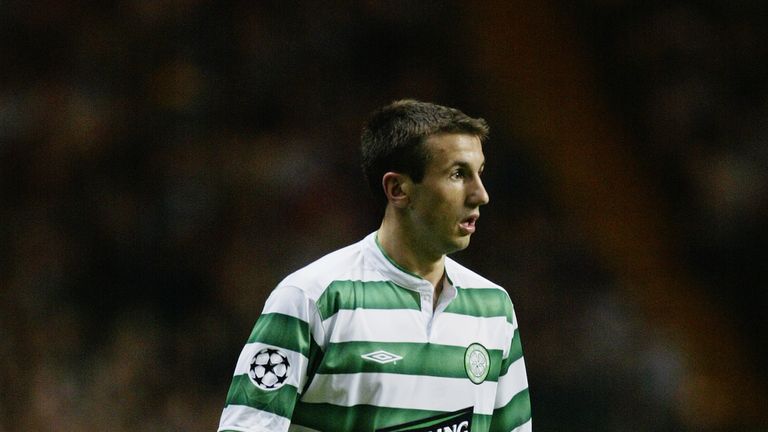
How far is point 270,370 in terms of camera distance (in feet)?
8.05

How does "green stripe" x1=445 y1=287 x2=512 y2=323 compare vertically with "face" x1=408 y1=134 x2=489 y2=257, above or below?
below

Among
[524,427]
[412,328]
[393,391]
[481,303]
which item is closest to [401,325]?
[412,328]

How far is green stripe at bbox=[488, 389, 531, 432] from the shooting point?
280 cm

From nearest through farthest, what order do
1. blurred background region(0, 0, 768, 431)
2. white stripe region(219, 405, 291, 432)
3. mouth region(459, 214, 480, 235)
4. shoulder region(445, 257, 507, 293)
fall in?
white stripe region(219, 405, 291, 432) → mouth region(459, 214, 480, 235) → shoulder region(445, 257, 507, 293) → blurred background region(0, 0, 768, 431)

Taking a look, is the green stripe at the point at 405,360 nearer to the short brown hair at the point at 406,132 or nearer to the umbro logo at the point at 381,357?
the umbro logo at the point at 381,357

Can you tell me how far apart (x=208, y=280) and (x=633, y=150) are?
217 cm

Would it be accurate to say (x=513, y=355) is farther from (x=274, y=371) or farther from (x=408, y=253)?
(x=274, y=371)

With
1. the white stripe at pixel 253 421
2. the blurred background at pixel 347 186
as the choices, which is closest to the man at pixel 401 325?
the white stripe at pixel 253 421

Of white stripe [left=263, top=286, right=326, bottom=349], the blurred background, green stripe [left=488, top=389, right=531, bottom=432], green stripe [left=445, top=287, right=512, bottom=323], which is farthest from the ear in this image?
the blurred background

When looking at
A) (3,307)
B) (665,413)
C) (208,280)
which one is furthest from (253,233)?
(665,413)

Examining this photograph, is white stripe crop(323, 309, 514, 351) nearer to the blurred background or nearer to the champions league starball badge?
the champions league starball badge

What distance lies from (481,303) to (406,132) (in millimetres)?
459

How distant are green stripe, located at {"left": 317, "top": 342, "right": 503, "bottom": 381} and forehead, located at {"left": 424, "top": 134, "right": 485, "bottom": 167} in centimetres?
43

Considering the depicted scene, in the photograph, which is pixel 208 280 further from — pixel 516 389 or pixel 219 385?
pixel 516 389
